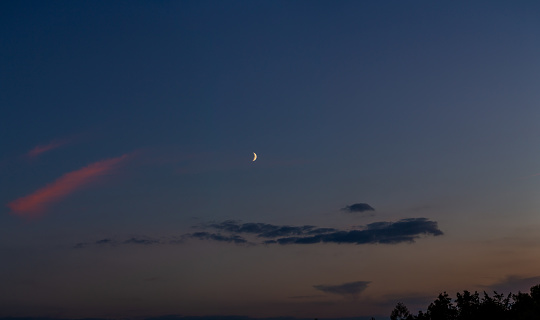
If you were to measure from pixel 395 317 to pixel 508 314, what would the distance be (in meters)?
26.8

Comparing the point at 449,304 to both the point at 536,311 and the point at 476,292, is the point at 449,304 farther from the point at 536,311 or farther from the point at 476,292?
the point at 536,311

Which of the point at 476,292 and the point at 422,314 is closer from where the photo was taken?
the point at 476,292

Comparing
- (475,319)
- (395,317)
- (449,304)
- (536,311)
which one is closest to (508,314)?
(475,319)

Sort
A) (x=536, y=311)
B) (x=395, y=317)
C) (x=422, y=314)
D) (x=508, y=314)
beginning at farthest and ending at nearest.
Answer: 1. (x=395, y=317)
2. (x=422, y=314)
3. (x=508, y=314)
4. (x=536, y=311)

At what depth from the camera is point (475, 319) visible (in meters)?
79.9

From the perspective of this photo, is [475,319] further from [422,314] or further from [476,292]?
[422,314]

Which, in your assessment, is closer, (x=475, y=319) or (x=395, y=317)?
(x=475, y=319)

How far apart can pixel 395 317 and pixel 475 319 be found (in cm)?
2134

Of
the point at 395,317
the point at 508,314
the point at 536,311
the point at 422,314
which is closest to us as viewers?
the point at 536,311

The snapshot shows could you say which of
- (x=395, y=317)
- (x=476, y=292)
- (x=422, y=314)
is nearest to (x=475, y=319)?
(x=476, y=292)

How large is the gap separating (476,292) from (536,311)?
2423cm

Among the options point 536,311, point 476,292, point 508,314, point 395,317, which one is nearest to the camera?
point 536,311

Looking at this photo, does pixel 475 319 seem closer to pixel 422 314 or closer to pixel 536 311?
pixel 422 314

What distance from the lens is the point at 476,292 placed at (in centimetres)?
8219
